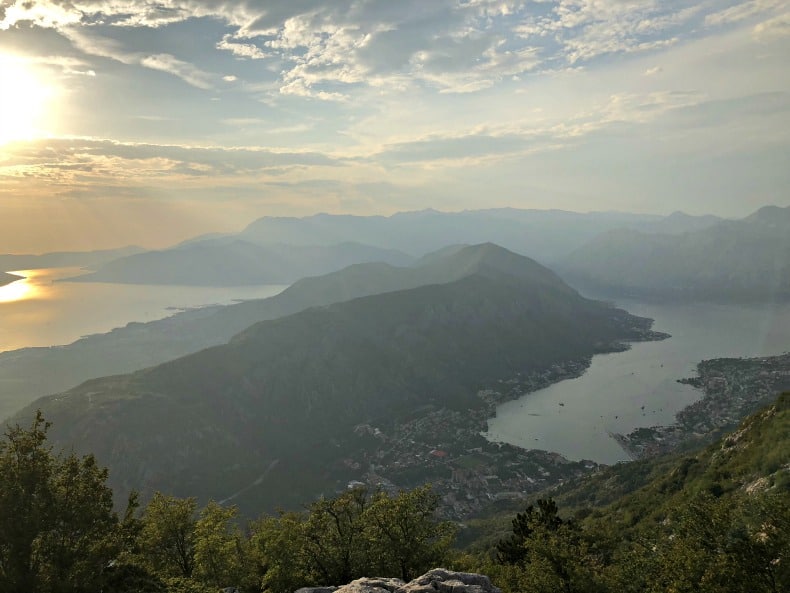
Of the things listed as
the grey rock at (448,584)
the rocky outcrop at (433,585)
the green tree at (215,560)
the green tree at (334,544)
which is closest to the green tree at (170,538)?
the green tree at (215,560)

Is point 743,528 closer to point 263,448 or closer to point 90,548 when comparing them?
point 90,548

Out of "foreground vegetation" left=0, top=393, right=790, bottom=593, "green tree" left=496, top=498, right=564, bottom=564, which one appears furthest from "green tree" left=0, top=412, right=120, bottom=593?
"green tree" left=496, top=498, right=564, bottom=564

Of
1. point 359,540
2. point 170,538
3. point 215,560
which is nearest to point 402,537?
point 359,540

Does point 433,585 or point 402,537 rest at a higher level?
point 433,585

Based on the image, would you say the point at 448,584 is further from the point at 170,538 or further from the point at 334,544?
the point at 170,538

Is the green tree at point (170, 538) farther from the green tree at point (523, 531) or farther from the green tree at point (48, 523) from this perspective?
the green tree at point (523, 531)
